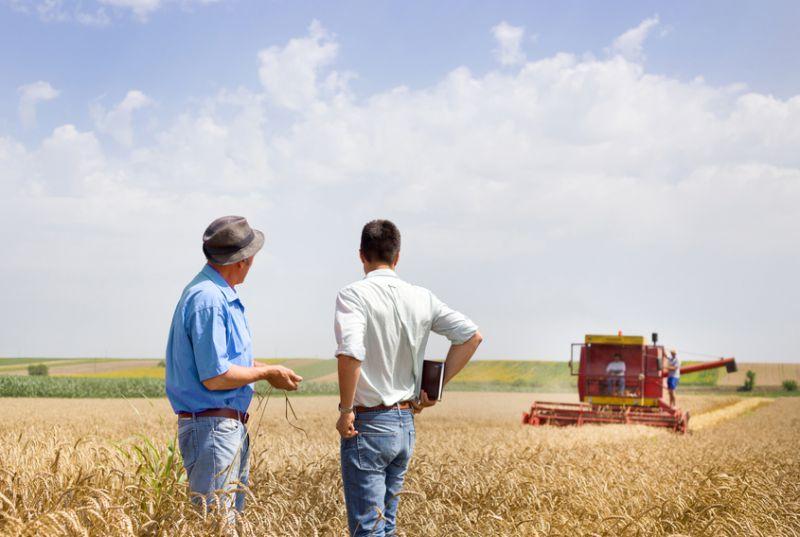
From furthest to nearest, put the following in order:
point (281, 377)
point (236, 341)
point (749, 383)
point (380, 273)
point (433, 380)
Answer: point (749, 383) → point (433, 380) → point (380, 273) → point (236, 341) → point (281, 377)

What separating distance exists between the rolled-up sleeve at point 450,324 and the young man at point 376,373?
6.5 inches

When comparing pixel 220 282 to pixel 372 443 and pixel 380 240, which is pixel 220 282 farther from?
pixel 372 443

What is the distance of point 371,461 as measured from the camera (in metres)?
4.47

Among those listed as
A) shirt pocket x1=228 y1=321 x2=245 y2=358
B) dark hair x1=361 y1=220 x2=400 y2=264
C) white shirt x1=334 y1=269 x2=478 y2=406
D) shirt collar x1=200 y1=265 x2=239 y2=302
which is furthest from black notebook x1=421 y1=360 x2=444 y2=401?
shirt collar x1=200 y1=265 x2=239 y2=302

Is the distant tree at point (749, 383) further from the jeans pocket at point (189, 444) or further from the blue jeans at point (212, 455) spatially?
the jeans pocket at point (189, 444)

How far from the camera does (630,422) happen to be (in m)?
18.2

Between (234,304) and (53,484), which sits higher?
(234,304)

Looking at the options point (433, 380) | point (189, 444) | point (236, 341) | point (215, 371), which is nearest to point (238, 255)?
point (236, 341)

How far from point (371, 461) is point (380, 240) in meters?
1.24

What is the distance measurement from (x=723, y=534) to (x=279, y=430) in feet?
37.5

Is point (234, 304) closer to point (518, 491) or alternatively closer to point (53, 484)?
point (53, 484)

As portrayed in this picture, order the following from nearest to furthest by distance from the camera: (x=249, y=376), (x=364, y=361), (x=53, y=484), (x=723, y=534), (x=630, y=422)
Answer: (x=249, y=376)
(x=364, y=361)
(x=53, y=484)
(x=723, y=534)
(x=630, y=422)

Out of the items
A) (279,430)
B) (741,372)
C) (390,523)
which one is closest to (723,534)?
(390,523)

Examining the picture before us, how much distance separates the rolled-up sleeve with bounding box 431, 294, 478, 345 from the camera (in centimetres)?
486
